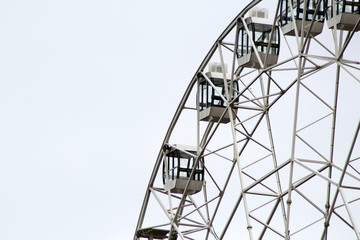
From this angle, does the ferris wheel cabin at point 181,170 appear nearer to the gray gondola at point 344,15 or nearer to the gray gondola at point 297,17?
the gray gondola at point 297,17

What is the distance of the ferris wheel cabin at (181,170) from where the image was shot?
65.2 metres

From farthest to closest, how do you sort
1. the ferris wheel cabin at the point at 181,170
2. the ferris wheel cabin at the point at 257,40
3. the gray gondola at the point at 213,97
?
the ferris wheel cabin at the point at 181,170 < the gray gondola at the point at 213,97 < the ferris wheel cabin at the point at 257,40

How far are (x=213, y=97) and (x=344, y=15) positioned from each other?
12661mm

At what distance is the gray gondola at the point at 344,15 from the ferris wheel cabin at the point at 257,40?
20.6 ft

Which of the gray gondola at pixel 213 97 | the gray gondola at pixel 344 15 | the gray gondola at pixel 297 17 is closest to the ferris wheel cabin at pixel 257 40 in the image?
the gray gondola at pixel 297 17

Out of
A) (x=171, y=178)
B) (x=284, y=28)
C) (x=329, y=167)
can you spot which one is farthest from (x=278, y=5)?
(x=171, y=178)

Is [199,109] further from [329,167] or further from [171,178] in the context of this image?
[329,167]

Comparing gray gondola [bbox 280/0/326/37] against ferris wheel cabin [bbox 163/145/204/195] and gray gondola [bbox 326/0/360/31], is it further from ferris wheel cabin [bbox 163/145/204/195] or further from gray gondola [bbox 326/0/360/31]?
ferris wheel cabin [bbox 163/145/204/195]

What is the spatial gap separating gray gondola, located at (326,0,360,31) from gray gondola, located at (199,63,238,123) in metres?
11.3

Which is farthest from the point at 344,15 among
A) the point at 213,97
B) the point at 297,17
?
the point at 213,97

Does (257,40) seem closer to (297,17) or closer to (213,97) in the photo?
(297,17)

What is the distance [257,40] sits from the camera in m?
59.2

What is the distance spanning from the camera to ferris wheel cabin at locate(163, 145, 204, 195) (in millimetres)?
65188

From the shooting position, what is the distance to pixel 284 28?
55781 mm
